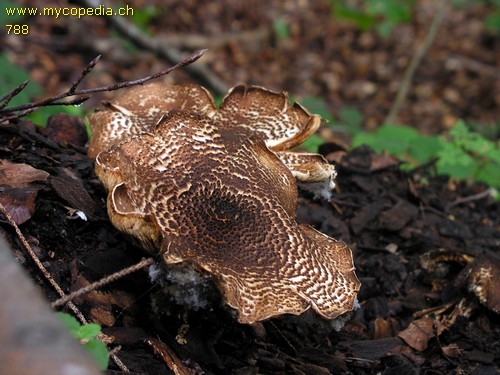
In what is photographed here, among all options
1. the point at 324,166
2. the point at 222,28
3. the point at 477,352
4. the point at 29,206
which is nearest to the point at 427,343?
the point at 477,352

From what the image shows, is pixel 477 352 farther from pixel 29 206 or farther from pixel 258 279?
pixel 29 206

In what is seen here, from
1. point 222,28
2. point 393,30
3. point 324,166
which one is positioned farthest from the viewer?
point 393,30

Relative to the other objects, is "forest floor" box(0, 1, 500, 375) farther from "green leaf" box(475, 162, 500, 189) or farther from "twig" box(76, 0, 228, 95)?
"twig" box(76, 0, 228, 95)

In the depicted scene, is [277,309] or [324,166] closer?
[277,309]

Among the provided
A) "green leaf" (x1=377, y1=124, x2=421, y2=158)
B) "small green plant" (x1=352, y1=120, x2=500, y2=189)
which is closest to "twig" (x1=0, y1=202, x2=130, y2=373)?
"small green plant" (x1=352, y1=120, x2=500, y2=189)

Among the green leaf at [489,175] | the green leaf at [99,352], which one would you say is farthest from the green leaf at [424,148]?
the green leaf at [99,352]

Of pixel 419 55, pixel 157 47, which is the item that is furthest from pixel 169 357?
pixel 419 55

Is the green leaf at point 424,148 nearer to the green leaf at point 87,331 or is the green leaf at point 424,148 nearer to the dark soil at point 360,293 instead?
the dark soil at point 360,293

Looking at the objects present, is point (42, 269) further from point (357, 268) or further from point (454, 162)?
point (454, 162)
